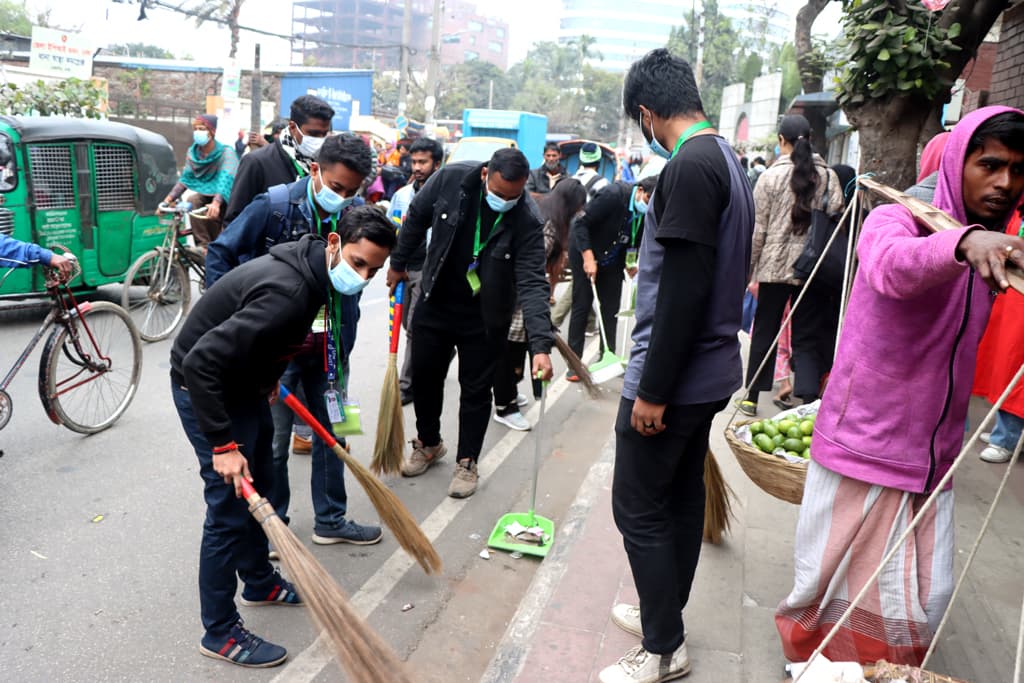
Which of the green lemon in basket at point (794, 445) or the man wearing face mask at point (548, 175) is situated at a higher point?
the man wearing face mask at point (548, 175)

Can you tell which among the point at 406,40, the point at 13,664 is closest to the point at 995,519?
the point at 13,664

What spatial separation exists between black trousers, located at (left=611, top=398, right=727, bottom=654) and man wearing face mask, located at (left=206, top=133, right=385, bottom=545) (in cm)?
151

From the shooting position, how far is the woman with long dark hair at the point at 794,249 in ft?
17.2

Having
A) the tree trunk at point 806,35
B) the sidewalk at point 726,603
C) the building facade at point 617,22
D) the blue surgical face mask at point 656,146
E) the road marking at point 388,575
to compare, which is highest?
the building facade at point 617,22

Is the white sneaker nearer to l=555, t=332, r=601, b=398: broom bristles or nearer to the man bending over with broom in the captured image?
the man bending over with broom

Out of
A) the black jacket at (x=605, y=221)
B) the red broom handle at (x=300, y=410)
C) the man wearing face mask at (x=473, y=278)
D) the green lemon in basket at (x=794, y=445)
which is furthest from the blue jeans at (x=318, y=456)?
the black jacket at (x=605, y=221)

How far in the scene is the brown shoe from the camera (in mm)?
4852

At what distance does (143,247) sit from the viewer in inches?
307

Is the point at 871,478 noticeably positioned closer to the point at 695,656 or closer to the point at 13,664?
the point at 695,656

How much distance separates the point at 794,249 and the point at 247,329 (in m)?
3.83

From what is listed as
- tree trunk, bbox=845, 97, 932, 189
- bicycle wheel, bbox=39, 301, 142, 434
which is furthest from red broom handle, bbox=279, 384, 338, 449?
tree trunk, bbox=845, 97, 932, 189

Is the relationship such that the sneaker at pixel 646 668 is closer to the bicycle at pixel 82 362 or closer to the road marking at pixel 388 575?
the road marking at pixel 388 575

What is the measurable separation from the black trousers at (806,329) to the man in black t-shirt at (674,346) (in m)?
2.93

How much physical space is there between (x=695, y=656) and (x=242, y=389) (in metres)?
1.81
